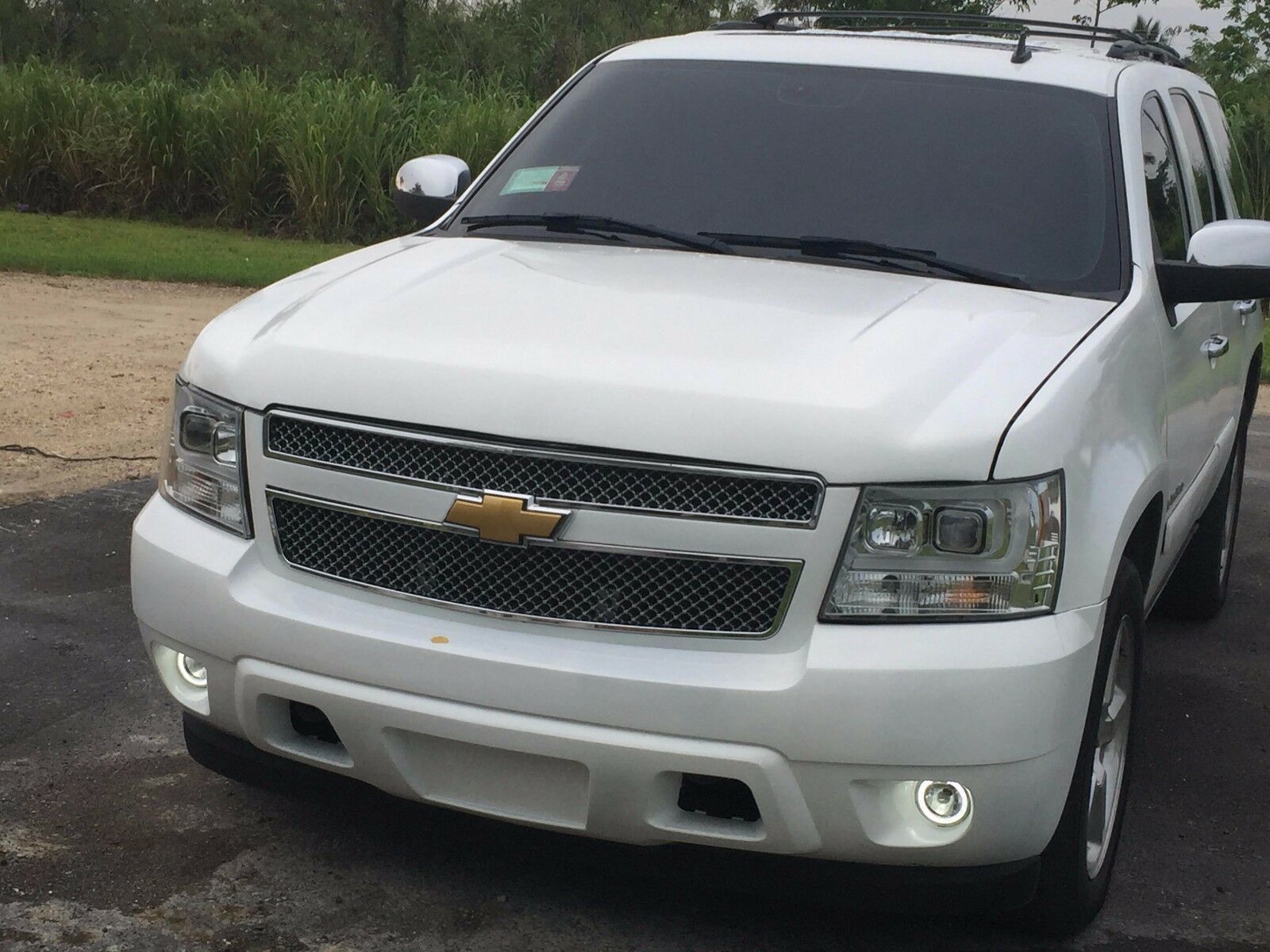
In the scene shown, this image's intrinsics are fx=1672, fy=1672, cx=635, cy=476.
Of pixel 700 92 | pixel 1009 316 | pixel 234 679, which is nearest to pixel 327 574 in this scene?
pixel 234 679

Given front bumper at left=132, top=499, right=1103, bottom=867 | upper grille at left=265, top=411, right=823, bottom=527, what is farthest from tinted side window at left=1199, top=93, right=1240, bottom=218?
upper grille at left=265, top=411, right=823, bottom=527

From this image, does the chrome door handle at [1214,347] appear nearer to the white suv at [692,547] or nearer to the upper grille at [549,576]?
the white suv at [692,547]

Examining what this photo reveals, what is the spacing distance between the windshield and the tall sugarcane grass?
515 inches

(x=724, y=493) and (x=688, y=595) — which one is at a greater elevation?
(x=724, y=493)

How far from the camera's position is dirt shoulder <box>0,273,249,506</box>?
7336mm

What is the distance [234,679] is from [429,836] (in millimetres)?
745

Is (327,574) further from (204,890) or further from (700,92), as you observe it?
(700,92)

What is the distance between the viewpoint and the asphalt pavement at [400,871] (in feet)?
10.7

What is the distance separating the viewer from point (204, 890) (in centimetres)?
346

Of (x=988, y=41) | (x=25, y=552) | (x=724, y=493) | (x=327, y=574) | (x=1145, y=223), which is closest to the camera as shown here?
(x=724, y=493)

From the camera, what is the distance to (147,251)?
15.9 m

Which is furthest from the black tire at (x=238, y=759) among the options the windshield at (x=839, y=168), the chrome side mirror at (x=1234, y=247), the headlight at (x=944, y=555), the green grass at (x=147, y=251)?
the green grass at (x=147, y=251)

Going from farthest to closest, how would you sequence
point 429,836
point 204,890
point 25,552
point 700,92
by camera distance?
point 25,552 → point 700,92 → point 429,836 → point 204,890

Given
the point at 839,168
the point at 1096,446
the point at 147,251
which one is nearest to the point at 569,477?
the point at 1096,446
